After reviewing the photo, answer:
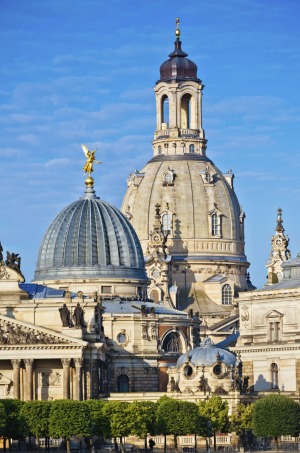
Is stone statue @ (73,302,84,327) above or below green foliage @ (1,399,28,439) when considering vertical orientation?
above

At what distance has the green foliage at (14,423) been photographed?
166 m

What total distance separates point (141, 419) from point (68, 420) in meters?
6.62

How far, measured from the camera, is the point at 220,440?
183500 mm

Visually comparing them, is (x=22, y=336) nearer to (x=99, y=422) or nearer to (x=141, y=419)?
(x=99, y=422)

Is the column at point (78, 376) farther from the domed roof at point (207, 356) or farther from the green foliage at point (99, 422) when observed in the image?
the green foliage at point (99, 422)

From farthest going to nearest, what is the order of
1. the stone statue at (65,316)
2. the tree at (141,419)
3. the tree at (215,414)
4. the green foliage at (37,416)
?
the stone statue at (65,316), the tree at (215,414), the tree at (141,419), the green foliage at (37,416)

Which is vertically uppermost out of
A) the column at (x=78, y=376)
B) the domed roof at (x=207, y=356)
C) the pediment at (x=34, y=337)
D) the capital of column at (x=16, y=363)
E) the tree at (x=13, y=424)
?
the pediment at (x=34, y=337)

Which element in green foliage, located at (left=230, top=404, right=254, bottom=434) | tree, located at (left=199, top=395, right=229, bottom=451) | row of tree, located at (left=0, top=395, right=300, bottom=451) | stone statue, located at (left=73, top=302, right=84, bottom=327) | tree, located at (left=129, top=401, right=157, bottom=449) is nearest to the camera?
row of tree, located at (left=0, top=395, right=300, bottom=451)

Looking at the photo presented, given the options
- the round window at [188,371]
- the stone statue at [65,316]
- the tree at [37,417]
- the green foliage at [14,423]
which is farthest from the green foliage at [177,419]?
the round window at [188,371]

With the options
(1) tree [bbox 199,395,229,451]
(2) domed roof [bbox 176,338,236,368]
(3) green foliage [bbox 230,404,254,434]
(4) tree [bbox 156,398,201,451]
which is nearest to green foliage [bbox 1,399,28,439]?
(4) tree [bbox 156,398,201,451]

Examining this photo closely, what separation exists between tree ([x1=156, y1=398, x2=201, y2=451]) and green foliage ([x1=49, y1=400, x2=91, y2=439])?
6.55 m

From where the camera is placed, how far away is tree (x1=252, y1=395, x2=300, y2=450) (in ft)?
568

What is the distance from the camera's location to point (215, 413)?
180875mm

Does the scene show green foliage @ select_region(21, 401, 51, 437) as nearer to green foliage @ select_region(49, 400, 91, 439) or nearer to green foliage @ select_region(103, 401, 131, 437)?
green foliage @ select_region(49, 400, 91, 439)
